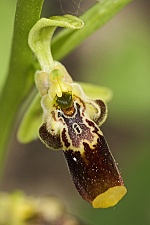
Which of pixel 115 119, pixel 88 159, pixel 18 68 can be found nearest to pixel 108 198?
pixel 88 159

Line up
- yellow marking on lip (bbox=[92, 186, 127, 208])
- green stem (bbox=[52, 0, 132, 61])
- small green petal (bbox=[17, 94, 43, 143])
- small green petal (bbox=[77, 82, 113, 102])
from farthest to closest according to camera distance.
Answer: small green petal (bbox=[77, 82, 113, 102])
small green petal (bbox=[17, 94, 43, 143])
green stem (bbox=[52, 0, 132, 61])
yellow marking on lip (bbox=[92, 186, 127, 208])

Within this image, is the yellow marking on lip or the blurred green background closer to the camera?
the yellow marking on lip

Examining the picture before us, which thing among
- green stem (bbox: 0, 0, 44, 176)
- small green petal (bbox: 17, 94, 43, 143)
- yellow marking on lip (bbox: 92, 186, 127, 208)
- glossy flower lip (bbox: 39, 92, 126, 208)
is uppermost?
green stem (bbox: 0, 0, 44, 176)

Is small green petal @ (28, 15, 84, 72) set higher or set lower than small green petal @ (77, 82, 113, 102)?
lower

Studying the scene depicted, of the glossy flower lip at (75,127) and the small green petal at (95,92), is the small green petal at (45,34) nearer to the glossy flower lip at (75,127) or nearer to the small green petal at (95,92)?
the glossy flower lip at (75,127)

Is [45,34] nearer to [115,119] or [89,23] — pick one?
[89,23]

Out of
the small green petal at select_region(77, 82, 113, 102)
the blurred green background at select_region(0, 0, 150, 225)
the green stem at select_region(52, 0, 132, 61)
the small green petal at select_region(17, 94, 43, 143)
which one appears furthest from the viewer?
the blurred green background at select_region(0, 0, 150, 225)

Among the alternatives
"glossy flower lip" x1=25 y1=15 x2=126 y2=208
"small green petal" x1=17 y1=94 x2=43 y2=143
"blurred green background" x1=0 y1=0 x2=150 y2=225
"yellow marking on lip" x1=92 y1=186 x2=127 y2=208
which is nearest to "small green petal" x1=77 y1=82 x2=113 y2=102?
"small green petal" x1=17 y1=94 x2=43 y2=143

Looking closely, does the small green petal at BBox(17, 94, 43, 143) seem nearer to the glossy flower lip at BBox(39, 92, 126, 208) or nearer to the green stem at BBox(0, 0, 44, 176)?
the green stem at BBox(0, 0, 44, 176)
